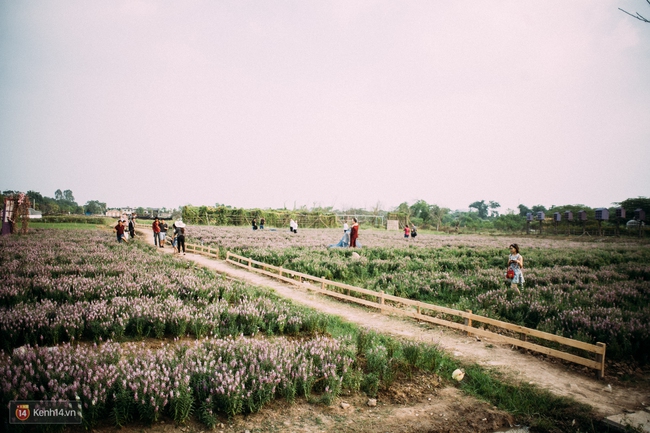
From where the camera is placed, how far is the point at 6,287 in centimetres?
852

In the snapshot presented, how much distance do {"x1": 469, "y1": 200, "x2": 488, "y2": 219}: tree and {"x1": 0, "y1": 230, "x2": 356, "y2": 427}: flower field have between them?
160287 mm

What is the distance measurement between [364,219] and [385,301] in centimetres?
6814

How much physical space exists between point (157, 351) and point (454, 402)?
4.82 m

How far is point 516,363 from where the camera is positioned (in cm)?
680

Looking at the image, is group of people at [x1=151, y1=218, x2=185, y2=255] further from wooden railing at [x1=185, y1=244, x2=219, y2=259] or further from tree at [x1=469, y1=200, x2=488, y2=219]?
tree at [x1=469, y1=200, x2=488, y2=219]

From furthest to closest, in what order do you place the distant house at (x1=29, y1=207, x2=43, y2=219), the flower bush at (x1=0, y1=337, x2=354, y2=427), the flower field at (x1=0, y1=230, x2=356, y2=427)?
1. the distant house at (x1=29, y1=207, x2=43, y2=219)
2. the flower field at (x1=0, y1=230, x2=356, y2=427)
3. the flower bush at (x1=0, y1=337, x2=354, y2=427)

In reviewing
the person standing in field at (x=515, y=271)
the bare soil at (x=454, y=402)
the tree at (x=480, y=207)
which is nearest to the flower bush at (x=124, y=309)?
the bare soil at (x=454, y=402)

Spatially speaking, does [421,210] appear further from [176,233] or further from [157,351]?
[157,351]

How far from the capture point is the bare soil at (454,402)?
14.2 feet

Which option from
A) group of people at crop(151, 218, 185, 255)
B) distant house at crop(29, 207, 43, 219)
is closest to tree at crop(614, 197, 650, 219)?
group of people at crop(151, 218, 185, 255)

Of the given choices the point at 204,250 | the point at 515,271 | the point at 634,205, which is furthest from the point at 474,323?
the point at 634,205

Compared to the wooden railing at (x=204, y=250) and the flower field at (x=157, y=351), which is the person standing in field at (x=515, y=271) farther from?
the wooden railing at (x=204, y=250)

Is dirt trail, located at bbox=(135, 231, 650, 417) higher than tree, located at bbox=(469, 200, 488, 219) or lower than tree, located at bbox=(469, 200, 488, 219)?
lower

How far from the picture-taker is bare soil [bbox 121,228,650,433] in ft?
14.2
